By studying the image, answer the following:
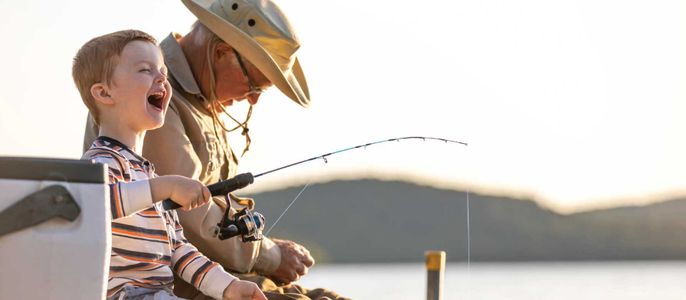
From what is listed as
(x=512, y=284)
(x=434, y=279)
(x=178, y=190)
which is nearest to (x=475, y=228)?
(x=512, y=284)

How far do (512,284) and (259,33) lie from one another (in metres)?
13.6

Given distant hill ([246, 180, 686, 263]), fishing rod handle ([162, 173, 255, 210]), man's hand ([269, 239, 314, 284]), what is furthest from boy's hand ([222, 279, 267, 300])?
distant hill ([246, 180, 686, 263])

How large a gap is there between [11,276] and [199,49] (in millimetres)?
2023

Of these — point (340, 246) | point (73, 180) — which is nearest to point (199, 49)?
point (73, 180)

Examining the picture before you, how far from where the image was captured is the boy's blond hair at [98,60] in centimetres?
373

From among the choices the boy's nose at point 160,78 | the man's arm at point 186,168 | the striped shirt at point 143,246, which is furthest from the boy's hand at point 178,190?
the man's arm at point 186,168

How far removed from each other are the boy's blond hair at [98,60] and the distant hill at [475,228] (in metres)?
22.1

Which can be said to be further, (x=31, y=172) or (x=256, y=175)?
(x=256, y=175)

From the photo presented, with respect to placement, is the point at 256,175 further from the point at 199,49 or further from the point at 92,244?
the point at 199,49

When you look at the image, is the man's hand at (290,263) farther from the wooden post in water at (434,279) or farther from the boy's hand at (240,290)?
the wooden post in water at (434,279)

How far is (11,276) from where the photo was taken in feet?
9.93

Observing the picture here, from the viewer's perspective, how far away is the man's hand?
494 centimetres

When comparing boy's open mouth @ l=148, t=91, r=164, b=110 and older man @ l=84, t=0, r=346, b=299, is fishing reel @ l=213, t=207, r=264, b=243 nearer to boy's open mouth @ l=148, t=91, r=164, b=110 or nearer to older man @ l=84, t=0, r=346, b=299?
older man @ l=84, t=0, r=346, b=299

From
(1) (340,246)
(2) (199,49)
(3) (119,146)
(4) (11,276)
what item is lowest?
(4) (11,276)
